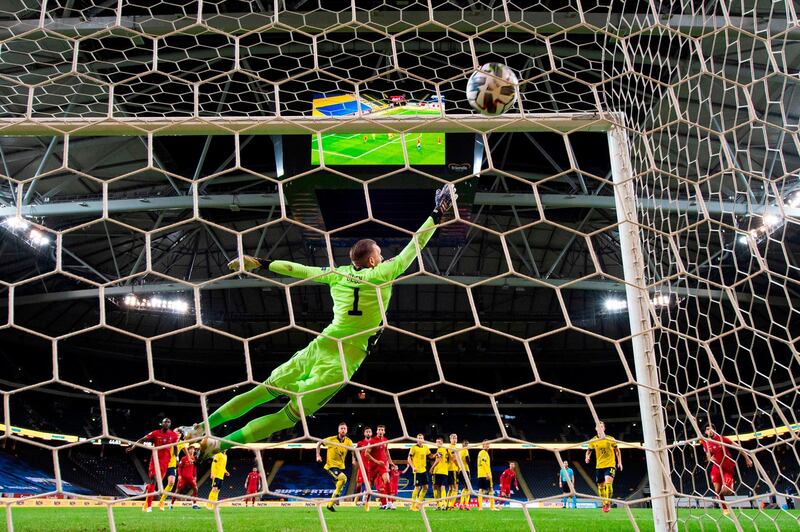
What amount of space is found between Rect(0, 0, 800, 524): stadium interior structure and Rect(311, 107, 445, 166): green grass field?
111 mm

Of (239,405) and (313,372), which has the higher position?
(313,372)

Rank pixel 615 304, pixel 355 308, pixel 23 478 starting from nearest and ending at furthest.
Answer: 1. pixel 355 308
2. pixel 23 478
3. pixel 615 304

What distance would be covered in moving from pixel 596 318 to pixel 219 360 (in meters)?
12.8

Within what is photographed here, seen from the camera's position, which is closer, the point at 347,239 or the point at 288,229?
the point at 347,239

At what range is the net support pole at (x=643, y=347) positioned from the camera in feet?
6.07

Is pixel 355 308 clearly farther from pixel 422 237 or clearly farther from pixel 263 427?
pixel 263 427

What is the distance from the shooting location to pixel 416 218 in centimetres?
729

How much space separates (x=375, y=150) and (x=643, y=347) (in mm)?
4023

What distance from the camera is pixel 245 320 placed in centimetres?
1773

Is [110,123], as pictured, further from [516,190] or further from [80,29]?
[516,190]

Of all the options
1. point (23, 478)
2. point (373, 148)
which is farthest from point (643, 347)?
point (23, 478)

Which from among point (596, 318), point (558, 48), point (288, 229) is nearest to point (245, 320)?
point (288, 229)

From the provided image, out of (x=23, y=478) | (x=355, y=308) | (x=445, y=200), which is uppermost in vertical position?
(x=445, y=200)

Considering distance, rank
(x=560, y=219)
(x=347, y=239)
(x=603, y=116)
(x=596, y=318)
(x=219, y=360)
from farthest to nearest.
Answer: (x=219, y=360) < (x=596, y=318) < (x=560, y=219) < (x=347, y=239) < (x=603, y=116)
